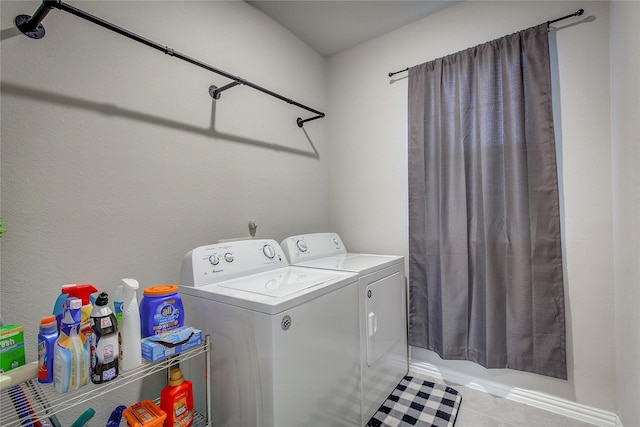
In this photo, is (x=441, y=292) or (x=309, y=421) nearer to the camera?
(x=309, y=421)

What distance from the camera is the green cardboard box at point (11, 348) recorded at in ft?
2.67

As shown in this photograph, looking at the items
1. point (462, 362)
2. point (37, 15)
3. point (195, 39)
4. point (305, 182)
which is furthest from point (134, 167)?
point (462, 362)

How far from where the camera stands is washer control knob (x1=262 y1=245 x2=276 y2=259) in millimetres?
1681

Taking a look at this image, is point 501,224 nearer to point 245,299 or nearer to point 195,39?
point 245,299

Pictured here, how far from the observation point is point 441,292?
74.9 inches

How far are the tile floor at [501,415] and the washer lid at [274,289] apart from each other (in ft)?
3.55

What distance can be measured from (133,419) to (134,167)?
1.03 metres

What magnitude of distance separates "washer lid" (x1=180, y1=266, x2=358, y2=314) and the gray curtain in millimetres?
810

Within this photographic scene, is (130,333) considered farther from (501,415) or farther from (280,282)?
(501,415)

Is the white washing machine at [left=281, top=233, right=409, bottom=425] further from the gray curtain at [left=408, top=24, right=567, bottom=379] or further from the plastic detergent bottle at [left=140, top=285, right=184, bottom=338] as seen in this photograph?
the plastic detergent bottle at [left=140, top=285, right=184, bottom=338]

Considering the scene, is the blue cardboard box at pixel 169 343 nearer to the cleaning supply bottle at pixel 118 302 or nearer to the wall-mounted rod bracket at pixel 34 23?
the cleaning supply bottle at pixel 118 302

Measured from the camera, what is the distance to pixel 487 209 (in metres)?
1.76

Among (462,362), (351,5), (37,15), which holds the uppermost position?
(351,5)

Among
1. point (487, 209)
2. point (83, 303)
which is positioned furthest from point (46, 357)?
point (487, 209)
